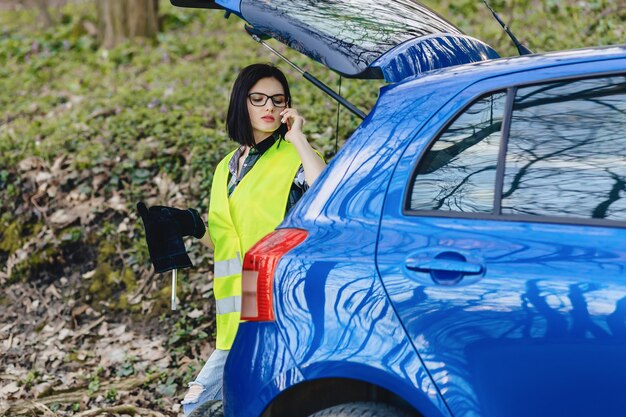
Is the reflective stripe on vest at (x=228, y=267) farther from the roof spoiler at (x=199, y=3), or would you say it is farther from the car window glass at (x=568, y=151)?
the car window glass at (x=568, y=151)

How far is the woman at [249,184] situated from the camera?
4.07m

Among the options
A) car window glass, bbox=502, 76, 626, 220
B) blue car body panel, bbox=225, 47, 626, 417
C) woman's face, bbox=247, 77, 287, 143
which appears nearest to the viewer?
blue car body panel, bbox=225, 47, 626, 417

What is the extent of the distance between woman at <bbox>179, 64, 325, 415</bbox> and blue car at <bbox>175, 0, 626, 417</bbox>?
0.94 m

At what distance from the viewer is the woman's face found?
421 centimetres

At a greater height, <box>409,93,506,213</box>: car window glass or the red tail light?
<box>409,93,506,213</box>: car window glass

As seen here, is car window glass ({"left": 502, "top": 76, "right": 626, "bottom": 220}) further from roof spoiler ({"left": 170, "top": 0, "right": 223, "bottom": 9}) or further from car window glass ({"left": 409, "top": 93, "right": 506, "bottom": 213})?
roof spoiler ({"left": 170, "top": 0, "right": 223, "bottom": 9})

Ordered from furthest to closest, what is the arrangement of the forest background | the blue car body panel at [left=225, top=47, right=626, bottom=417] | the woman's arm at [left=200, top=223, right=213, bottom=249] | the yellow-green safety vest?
the forest background
the woman's arm at [left=200, top=223, right=213, bottom=249]
the yellow-green safety vest
the blue car body panel at [left=225, top=47, right=626, bottom=417]

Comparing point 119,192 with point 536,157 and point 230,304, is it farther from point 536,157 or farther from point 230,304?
point 536,157

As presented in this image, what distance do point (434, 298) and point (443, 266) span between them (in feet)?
0.30

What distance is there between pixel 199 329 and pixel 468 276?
4028mm

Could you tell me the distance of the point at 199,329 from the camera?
646cm

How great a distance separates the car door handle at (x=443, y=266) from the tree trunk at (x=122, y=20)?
10.8m

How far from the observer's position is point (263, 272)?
118 inches

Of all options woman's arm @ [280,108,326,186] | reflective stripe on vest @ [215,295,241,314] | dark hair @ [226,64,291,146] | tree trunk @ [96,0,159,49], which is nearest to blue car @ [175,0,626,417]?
woman's arm @ [280,108,326,186]
